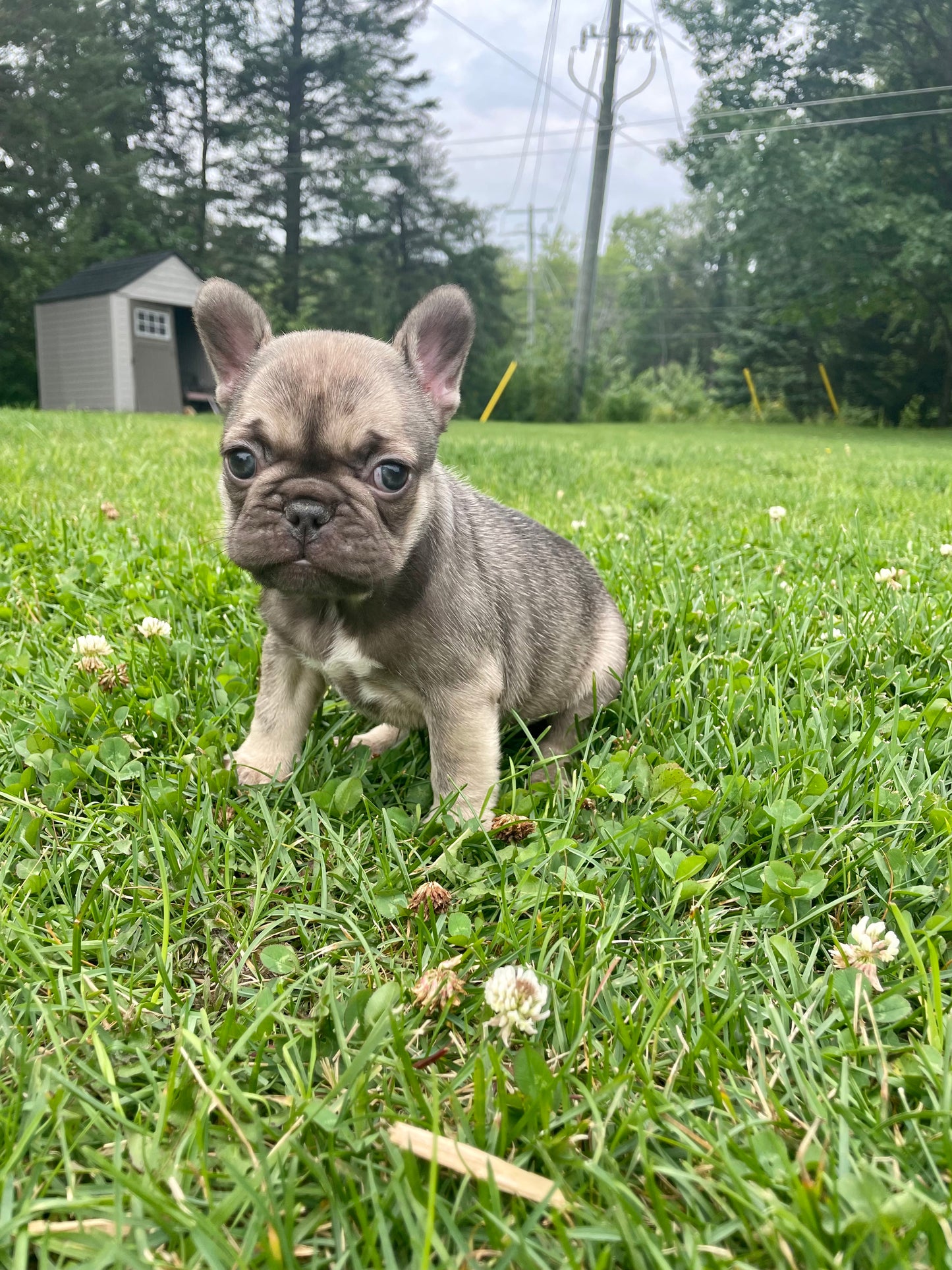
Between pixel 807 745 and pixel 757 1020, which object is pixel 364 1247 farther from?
pixel 807 745

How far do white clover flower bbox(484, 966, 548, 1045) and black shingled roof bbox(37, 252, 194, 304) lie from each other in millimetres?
31989

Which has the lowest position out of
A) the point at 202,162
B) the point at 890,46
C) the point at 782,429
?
the point at 782,429

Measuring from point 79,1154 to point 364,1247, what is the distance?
0.58m

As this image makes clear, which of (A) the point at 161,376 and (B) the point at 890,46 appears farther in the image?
(B) the point at 890,46

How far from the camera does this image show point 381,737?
3.61 meters

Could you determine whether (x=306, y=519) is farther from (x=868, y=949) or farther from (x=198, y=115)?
(x=198, y=115)

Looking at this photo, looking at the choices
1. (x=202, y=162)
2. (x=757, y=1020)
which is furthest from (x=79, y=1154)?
(x=202, y=162)

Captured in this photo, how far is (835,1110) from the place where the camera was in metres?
1.64

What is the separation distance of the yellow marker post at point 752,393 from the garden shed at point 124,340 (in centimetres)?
2798

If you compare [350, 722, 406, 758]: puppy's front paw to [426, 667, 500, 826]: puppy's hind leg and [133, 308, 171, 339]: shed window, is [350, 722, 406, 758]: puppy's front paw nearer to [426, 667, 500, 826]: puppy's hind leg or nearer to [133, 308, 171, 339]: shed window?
[426, 667, 500, 826]: puppy's hind leg

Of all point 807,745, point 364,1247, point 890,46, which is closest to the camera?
point 364,1247

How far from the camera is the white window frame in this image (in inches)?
1169

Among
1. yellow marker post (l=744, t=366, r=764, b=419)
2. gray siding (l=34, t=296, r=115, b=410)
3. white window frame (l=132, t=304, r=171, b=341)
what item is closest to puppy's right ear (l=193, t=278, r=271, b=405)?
gray siding (l=34, t=296, r=115, b=410)

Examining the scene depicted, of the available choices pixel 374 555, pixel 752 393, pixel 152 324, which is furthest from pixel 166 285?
pixel 374 555
